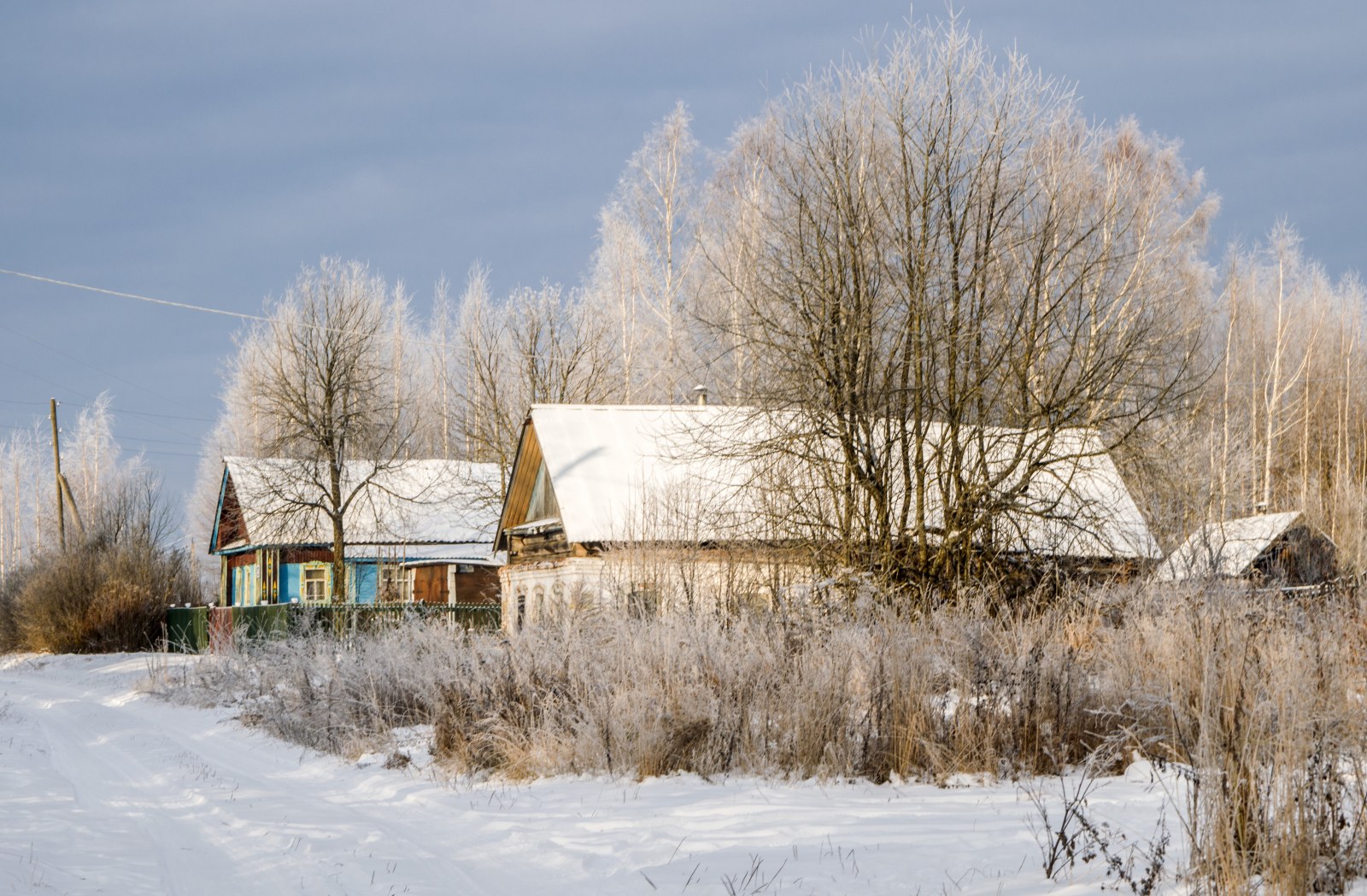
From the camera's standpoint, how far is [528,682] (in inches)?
396

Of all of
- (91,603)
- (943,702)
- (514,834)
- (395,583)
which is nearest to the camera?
(514,834)

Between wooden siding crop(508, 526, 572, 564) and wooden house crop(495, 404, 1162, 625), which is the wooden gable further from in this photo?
wooden house crop(495, 404, 1162, 625)

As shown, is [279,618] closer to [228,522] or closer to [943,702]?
[228,522]

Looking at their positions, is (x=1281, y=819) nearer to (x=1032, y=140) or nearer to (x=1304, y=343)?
(x=1032, y=140)

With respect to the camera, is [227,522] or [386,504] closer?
[386,504]

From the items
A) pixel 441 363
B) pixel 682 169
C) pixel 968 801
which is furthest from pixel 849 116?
pixel 441 363

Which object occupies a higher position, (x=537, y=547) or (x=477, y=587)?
(x=537, y=547)

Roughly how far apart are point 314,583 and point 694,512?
2551 centimetres

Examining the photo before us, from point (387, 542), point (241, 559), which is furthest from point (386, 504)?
point (241, 559)

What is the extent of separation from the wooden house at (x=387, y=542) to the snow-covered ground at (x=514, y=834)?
2726 cm

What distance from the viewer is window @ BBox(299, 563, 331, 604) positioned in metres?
38.4

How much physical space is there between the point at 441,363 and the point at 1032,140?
42572 mm

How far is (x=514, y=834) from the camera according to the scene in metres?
6.99

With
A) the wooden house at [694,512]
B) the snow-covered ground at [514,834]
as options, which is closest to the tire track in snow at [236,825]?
the snow-covered ground at [514,834]
